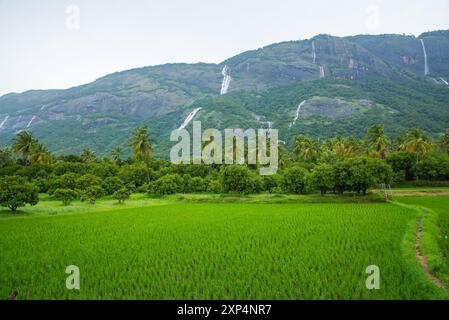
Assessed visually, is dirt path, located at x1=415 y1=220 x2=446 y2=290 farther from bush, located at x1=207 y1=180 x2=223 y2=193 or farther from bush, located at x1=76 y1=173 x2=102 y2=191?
bush, located at x1=76 y1=173 x2=102 y2=191

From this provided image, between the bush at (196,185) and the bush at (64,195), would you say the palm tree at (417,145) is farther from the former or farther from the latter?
the bush at (64,195)

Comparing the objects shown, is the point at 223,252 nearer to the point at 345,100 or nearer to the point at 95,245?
the point at 95,245

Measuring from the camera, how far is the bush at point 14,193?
33.1 metres

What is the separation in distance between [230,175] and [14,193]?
3224 centimetres

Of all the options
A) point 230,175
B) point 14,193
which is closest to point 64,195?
point 14,193

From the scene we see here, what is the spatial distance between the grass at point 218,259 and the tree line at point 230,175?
18.7 m

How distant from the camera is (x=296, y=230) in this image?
22.0m

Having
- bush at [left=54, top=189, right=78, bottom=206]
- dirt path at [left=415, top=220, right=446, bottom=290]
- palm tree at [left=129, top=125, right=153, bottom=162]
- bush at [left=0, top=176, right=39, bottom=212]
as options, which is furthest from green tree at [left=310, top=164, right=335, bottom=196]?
bush at [left=0, top=176, right=39, bottom=212]

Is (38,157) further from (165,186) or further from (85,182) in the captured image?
(165,186)

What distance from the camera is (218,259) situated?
15.0 meters

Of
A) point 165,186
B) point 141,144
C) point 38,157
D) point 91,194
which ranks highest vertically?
point 141,144

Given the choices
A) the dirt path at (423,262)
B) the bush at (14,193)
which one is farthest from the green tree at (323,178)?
the bush at (14,193)
